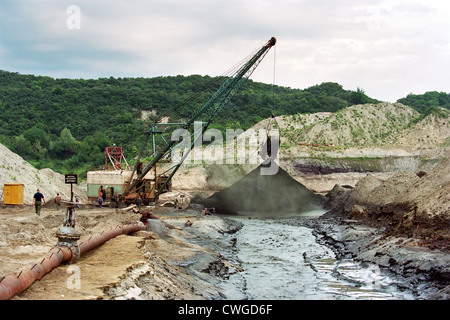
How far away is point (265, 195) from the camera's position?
6019 cm

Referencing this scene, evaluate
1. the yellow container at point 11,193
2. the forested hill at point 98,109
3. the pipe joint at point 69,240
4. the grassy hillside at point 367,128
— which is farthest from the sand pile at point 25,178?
the grassy hillside at point 367,128

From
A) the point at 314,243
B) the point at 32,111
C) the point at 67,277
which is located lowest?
the point at 314,243

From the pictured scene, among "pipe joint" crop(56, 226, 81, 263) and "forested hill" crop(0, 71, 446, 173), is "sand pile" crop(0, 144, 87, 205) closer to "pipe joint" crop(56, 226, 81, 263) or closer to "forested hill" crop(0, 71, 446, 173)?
"pipe joint" crop(56, 226, 81, 263)

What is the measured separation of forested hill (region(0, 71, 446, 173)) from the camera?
9081cm

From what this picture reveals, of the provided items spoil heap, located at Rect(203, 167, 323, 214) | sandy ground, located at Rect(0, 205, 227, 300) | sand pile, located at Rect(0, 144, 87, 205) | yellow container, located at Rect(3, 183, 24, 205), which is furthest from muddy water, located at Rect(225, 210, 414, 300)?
spoil heap, located at Rect(203, 167, 323, 214)

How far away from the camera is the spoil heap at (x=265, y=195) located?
5916cm

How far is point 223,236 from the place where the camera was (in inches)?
1331

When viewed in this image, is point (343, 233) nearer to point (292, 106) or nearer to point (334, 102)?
point (292, 106)

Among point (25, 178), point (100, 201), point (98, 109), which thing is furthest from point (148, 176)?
point (98, 109)

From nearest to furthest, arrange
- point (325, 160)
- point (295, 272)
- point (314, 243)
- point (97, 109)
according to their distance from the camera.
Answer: point (295, 272), point (314, 243), point (325, 160), point (97, 109)

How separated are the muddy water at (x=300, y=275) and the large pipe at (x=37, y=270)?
489cm

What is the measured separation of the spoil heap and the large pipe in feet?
133
